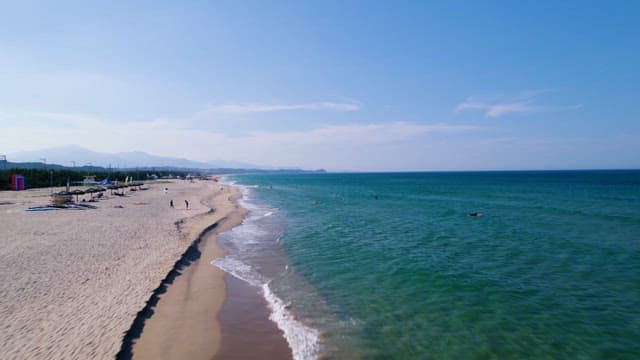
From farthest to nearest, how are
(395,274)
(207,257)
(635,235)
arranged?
(635,235)
(207,257)
(395,274)

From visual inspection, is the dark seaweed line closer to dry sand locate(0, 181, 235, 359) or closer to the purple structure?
dry sand locate(0, 181, 235, 359)

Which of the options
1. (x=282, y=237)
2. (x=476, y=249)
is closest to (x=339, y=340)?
(x=476, y=249)

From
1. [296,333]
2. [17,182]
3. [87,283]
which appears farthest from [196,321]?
[17,182]

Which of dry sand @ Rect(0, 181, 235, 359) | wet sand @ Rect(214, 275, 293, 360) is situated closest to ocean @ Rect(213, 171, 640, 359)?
wet sand @ Rect(214, 275, 293, 360)

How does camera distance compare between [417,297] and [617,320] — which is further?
[417,297]

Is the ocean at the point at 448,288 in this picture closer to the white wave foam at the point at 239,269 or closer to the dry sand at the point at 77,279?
the white wave foam at the point at 239,269

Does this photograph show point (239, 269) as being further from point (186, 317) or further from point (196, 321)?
point (196, 321)

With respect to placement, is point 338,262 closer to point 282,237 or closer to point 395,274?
point 395,274
